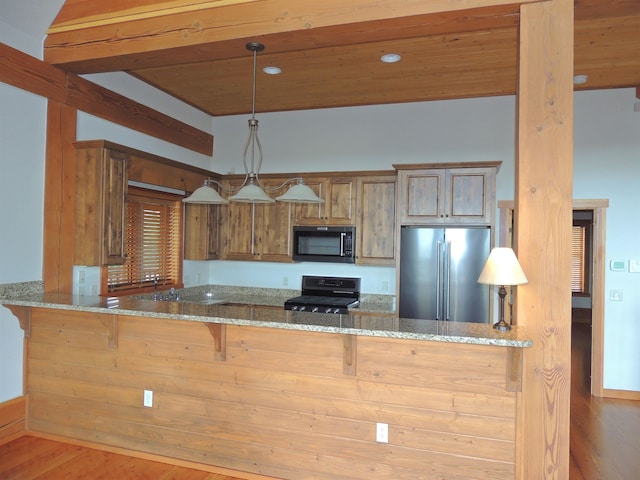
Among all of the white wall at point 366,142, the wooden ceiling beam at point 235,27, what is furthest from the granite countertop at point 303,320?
the white wall at point 366,142

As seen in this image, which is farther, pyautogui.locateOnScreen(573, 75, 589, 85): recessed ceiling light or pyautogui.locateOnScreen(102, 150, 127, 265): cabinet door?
pyautogui.locateOnScreen(573, 75, 589, 85): recessed ceiling light

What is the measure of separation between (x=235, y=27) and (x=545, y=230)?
220cm

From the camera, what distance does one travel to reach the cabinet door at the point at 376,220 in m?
4.59

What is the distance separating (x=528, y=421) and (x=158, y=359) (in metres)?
2.27

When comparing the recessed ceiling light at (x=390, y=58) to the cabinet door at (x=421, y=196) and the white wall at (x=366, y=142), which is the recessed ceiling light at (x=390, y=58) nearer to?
the cabinet door at (x=421, y=196)

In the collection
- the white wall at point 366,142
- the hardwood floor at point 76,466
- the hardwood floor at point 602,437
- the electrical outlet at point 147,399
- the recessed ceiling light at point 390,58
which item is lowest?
the hardwood floor at point 602,437

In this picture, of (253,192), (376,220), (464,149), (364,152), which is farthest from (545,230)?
(364,152)

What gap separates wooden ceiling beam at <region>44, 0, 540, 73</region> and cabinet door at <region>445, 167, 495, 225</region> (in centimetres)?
173

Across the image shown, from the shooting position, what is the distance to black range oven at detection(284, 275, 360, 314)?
4.67 m

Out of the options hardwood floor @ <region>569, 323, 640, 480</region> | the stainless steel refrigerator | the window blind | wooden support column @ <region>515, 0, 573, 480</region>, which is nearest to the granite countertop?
wooden support column @ <region>515, 0, 573, 480</region>

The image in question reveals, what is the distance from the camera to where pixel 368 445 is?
258 cm

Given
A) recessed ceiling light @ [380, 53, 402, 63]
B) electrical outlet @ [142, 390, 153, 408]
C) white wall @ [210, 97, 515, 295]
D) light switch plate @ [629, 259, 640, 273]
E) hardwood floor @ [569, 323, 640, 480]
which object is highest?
recessed ceiling light @ [380, 53, 402, 63]

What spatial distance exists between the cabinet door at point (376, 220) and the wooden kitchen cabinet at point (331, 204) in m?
0.10

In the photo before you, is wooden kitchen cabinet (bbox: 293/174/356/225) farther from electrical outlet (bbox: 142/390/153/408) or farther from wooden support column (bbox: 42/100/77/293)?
electrical outlet (bbox: 142/390/153/408)
